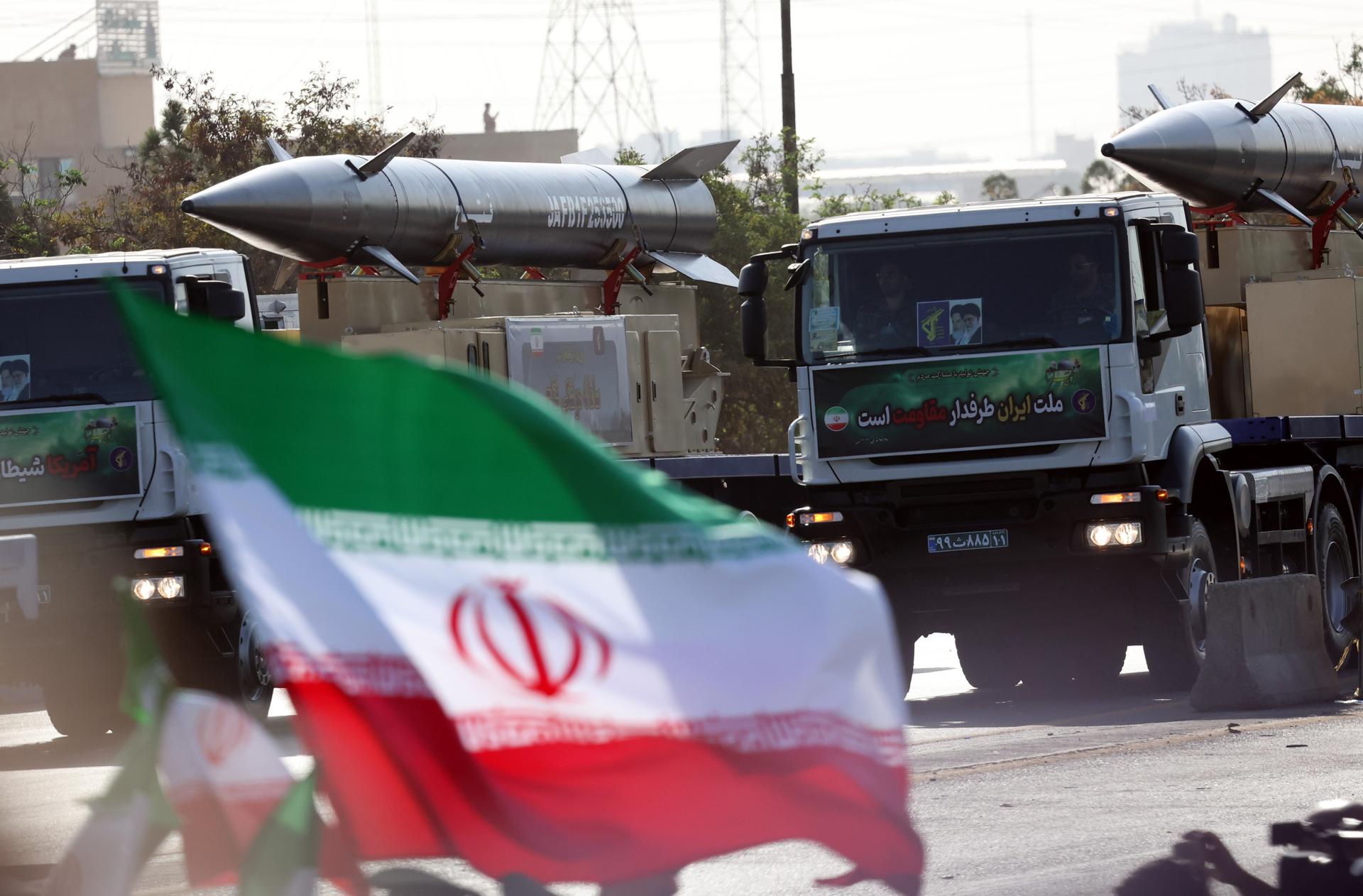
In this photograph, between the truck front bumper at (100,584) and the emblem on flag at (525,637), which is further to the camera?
the truck front bumper at (100,584)

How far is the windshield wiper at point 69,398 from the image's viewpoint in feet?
44.9

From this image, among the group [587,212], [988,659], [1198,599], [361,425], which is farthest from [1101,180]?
[361,425]

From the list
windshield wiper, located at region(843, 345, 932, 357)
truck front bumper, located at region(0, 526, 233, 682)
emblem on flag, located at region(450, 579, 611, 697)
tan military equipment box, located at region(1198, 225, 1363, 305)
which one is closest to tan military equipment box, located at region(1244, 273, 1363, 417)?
tan military equipment box, located at region(1198, 225, 1363, 305)

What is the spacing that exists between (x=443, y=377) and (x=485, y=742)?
70 centimetres

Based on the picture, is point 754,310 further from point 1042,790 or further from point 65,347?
point 1042,790

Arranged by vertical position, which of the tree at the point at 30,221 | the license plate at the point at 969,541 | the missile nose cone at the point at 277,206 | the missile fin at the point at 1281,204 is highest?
the tree at the point at 30,221

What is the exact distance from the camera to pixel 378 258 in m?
17.9

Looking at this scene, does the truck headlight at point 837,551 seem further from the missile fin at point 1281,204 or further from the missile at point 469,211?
the missile fin at point 1281,204

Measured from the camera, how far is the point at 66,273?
13914 millimetres

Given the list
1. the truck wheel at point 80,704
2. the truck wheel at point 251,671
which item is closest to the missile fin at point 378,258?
the truck wheel at point 251,671

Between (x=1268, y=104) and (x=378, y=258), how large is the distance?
785 centimetres

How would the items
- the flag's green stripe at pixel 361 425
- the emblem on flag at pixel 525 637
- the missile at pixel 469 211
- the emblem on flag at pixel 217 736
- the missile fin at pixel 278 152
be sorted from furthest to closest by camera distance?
the missile fin at pixel 278 152 → the missile at pixel 469 211 → the emblem on flag at pixel 217 736 → the emblem on flag at pixel 525 637 → the flag's green stripe at pixel 361 425

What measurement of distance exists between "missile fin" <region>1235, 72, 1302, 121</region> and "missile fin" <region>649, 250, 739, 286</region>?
17.5 feet

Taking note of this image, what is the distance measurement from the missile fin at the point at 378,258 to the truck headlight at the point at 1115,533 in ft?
22.8
